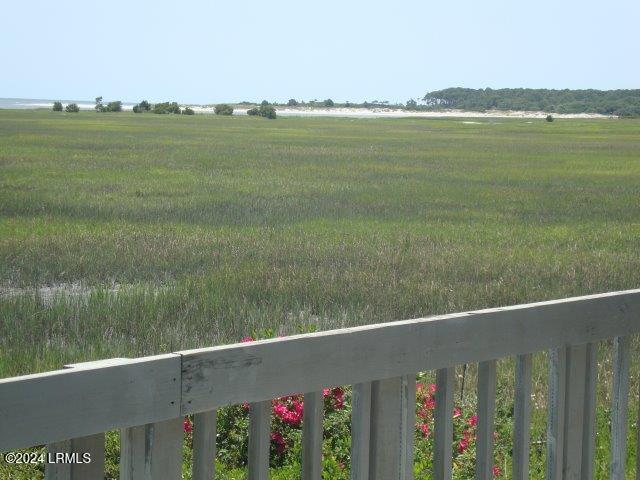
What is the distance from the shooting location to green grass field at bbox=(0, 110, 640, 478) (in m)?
10.6

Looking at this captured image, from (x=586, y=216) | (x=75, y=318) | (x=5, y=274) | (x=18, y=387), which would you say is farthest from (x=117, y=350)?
(x=586, y=216)

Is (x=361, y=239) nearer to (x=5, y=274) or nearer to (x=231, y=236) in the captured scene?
(x=231, y=236)

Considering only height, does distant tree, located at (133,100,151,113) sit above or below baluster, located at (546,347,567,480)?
below

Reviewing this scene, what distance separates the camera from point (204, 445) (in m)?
2.38

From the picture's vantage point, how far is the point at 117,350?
30.0ft

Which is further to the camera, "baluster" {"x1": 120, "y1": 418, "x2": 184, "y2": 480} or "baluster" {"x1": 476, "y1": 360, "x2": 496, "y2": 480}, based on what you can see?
"baluster" {"x1": 476, "y1": 360, "x2": 496, "y2": 480}

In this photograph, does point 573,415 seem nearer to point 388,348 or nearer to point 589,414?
point 589,414

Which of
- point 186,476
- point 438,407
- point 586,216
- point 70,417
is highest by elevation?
point 70,417

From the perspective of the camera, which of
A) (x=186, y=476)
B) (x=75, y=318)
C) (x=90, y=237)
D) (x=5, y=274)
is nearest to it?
(x=186, y=476)

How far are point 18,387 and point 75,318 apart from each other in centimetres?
885

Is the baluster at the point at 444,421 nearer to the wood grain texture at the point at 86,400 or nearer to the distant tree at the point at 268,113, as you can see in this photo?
the wood grain texture at the point at 86,400

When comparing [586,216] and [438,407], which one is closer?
[438,407]

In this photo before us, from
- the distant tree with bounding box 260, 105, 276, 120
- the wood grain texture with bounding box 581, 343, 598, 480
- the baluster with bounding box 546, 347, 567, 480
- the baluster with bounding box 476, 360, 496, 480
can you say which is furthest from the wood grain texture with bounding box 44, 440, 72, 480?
the distant tree with bounding box 260, 105, 276, 120

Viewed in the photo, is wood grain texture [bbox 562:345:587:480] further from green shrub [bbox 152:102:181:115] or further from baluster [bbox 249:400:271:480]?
green shrub [bbox 152:102:181:115]
